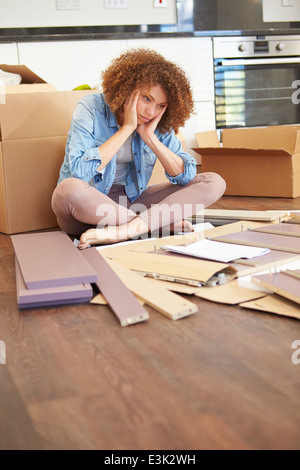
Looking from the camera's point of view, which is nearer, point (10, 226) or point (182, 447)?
point (182, 447)

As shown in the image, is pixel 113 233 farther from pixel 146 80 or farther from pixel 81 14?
pixel 81 14

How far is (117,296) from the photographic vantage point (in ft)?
4.74

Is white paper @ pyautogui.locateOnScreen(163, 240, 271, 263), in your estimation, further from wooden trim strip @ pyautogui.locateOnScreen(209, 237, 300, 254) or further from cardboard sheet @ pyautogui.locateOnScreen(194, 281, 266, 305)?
cardboard sheet @ pyautogui.locateOnScreen(194, 281, 266, 305)

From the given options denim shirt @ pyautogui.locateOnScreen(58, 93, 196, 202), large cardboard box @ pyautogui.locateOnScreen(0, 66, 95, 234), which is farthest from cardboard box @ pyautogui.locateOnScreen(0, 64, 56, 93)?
denim shirt @ pyautogui.locateOnScreen(58, 93, 196, 202)

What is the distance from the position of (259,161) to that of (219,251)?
4.17 ft

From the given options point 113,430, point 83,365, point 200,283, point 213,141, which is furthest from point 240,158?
point 113,430

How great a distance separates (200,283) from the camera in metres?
1.51

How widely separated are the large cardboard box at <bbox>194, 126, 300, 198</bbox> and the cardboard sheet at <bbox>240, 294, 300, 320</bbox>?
146cm

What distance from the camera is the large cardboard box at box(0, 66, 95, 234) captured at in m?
2.33

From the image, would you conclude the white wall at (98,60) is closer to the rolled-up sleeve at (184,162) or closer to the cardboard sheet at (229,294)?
the rolled-up sleeve at (184,162)

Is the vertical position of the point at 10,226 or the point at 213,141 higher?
the point at 213,141
